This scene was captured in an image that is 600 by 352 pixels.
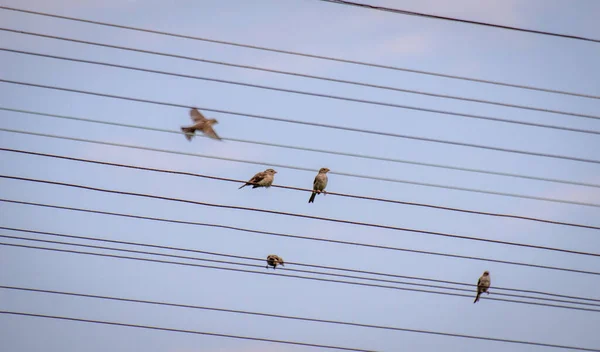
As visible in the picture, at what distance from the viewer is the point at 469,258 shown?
12570mm

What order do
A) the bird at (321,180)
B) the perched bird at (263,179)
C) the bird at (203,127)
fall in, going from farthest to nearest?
the bird at (321,180)
the perched bird at (263,179)
the bird at (203,127)

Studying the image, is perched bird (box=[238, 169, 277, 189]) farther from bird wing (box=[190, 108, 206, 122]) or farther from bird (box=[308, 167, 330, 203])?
bird wing (box=[190, 108, 206, 122])

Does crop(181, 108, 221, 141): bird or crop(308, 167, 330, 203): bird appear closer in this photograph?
crop(181, 108, 221, 141): bird

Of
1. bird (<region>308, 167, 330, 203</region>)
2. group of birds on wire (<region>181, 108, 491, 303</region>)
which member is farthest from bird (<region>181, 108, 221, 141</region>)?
bird (<region>308, 167, 330, 203</region>)

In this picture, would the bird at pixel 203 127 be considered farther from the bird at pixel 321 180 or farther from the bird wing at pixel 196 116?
the bird at pixel 321 180

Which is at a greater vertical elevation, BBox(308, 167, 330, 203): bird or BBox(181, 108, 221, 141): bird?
BBox(308, 167, 330, 203): bird

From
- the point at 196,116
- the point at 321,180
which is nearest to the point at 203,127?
the point at 196,116

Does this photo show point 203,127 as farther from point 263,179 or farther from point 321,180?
point 321,180

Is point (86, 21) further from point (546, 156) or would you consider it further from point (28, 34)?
point (546, 156)

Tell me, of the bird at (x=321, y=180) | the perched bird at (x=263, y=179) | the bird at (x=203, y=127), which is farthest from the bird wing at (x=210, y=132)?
the bird at (x=321, y=180)

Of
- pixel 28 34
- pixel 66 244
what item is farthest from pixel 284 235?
pixel 28 34

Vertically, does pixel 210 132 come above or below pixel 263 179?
below

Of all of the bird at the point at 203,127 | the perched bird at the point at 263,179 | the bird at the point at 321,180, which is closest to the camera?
the bird at the point at 203,127

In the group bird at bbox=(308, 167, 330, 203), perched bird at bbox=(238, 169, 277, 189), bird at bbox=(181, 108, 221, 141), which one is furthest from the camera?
bird at bbox=(308, 167, 330, 203)
